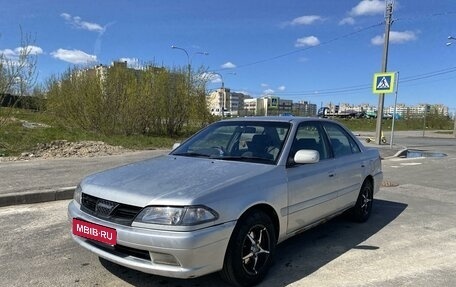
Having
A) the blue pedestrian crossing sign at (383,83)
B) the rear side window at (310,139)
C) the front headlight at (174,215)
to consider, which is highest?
the blue pedestrian crossing sign at (383,83)

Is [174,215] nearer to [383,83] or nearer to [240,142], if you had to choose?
[240,142]

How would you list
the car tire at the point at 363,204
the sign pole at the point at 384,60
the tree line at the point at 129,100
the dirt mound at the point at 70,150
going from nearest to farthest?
the car tire at the point at 363,204, the dirt mound at the point at 70,150, the tree line at the point at 129,100, the sign pole at the point at 384,60

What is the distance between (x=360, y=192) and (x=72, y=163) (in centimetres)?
765

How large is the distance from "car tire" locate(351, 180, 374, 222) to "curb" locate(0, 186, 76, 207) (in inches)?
193

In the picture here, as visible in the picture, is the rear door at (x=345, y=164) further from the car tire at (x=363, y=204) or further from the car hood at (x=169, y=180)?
the car hood at (x=169, y=180)

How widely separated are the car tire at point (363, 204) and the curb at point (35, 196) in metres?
4.91

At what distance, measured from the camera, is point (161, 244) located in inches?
126

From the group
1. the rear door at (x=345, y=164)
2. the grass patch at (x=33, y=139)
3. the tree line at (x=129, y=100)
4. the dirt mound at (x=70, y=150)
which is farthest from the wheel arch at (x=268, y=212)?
Result: the tree line at (x=129, y=100)

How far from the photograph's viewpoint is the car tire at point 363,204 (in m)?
6.03

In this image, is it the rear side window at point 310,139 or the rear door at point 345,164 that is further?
the rear door at point 345,164

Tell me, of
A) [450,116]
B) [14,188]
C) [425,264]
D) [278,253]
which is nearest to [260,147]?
[278,253]

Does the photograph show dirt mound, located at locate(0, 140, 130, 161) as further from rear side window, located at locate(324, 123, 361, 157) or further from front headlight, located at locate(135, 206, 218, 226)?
front headlight, located at locate(135, 206, 218, 226)

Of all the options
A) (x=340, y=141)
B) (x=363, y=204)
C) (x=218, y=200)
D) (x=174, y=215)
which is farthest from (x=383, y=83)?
(x=174, y=215)

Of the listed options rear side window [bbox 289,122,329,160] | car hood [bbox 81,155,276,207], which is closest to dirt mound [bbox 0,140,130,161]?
car hood [bbox 81,155,276,207]
